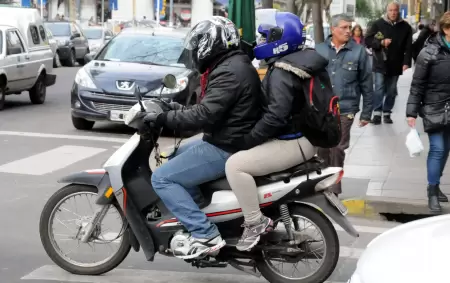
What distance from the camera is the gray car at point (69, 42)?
1281 inches

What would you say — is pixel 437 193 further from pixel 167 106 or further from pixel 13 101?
pixel 13 101

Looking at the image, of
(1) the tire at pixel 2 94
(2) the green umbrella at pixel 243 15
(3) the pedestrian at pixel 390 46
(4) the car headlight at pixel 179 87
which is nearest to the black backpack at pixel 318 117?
(2) the green umbrella at pixel 243 15

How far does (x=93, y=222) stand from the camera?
5867mm

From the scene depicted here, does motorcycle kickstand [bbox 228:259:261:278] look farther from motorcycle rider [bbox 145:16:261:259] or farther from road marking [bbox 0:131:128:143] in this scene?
road marking [bbox 0:131:128:143]

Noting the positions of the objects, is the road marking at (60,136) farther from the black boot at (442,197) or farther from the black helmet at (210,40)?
the black helmet at (210,40)

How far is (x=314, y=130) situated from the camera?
5.46 m

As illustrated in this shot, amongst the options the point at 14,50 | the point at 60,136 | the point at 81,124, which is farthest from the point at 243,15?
the point at 14,50

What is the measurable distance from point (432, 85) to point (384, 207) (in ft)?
4.19

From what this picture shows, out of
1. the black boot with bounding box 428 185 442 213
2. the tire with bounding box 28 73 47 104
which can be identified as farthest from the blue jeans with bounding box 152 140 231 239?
the tire with bounding box 28 73 47 104

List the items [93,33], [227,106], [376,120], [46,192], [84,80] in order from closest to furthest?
[227,106] → [46,192] → [84,80] → [376,120] → [93,33]

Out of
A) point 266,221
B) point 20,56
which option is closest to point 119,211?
point 266,221

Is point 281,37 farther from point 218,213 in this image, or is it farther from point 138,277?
point 138,277

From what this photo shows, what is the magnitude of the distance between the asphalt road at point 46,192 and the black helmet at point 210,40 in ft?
5.10

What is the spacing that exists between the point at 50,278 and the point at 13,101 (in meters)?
13.4
